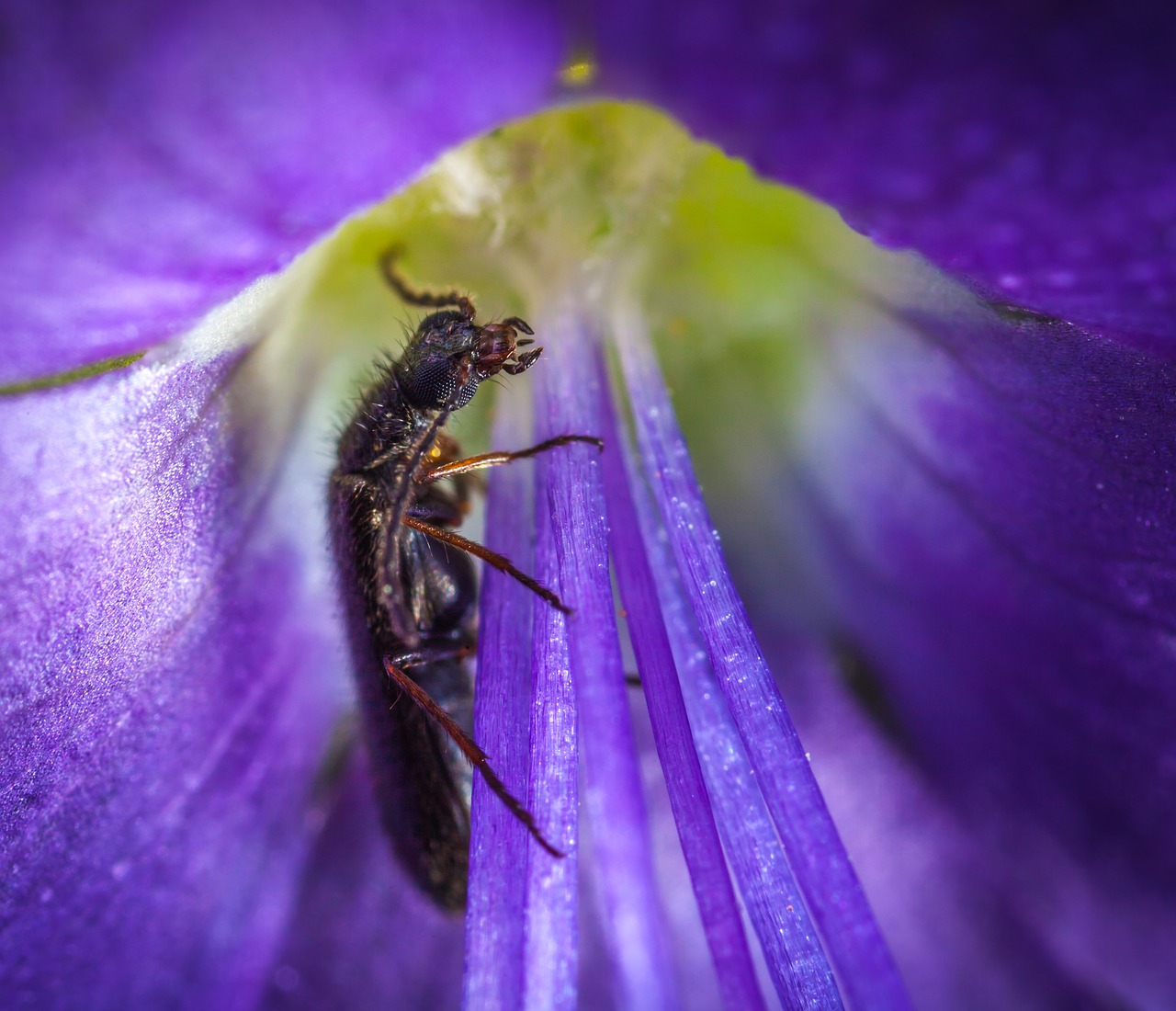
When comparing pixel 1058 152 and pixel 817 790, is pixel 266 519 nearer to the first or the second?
pixel 817 790

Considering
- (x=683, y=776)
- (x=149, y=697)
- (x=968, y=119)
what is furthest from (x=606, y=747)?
(x=968, y=119)

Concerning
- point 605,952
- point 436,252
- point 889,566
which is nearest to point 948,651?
point 889,566

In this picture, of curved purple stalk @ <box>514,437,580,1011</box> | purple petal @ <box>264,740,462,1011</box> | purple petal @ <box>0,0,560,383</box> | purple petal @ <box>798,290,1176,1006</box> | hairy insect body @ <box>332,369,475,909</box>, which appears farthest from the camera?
purple petal @ <box>264,740,462,1011</box>

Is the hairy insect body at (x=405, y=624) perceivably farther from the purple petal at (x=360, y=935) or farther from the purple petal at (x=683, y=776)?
the purple petal at (x=683, y=776)

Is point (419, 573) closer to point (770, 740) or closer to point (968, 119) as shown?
point (770, 740)

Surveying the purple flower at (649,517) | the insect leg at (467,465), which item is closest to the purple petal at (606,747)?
the purple flower at (649,517)

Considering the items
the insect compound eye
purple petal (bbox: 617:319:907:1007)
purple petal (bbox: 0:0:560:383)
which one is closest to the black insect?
the insect compound eye

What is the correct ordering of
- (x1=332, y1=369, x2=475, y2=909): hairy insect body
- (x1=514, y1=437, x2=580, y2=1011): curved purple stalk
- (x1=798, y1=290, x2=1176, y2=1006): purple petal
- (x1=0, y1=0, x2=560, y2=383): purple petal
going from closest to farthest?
(x1=0, y1=0, x2=560, y2=383): purple petal
(x1=514, y1=437, x2=580, y2=1011): curved purple stalk
(x1=798, y1=290, x2=1176, y2=1006): purple petal
(x1=332, y1=369, x2=475, y2=909): hairy insect body

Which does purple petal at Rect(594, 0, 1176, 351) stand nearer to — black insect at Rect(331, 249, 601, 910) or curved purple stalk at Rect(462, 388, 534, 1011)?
black insect at Rect(331, 249, 601, 910)
